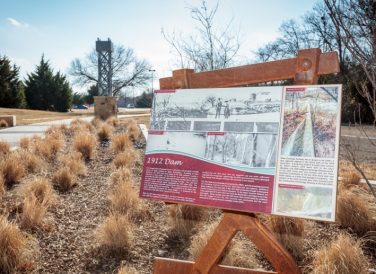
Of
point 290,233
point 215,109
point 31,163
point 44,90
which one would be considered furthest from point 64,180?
point 44,90

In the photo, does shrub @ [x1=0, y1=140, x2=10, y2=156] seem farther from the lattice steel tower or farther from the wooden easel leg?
the lattice steel tower

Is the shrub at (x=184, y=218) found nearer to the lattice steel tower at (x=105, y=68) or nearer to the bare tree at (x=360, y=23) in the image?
the bare tree at (x=360, y=23)

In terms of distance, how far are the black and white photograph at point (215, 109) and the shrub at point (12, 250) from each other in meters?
1.48

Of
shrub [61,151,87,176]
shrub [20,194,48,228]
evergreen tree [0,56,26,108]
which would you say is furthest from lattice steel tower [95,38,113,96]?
shrub [20,194,48,228]

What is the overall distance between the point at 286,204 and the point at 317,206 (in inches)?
6.1

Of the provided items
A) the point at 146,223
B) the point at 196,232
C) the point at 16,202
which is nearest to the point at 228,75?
the point at 196,232

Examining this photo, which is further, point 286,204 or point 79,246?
point 79,246

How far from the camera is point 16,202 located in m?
4.52

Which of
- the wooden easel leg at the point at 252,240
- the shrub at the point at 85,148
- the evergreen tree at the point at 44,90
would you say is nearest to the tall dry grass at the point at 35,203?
the wooden easel leg at the point at 252,240

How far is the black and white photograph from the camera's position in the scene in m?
2.32

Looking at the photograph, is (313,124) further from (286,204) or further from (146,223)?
(146,223)

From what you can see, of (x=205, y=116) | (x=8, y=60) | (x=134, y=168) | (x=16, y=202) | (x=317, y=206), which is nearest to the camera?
(x=317, y=206)

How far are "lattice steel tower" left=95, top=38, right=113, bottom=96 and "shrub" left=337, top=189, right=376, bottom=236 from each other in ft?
133

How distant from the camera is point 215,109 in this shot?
249cm
